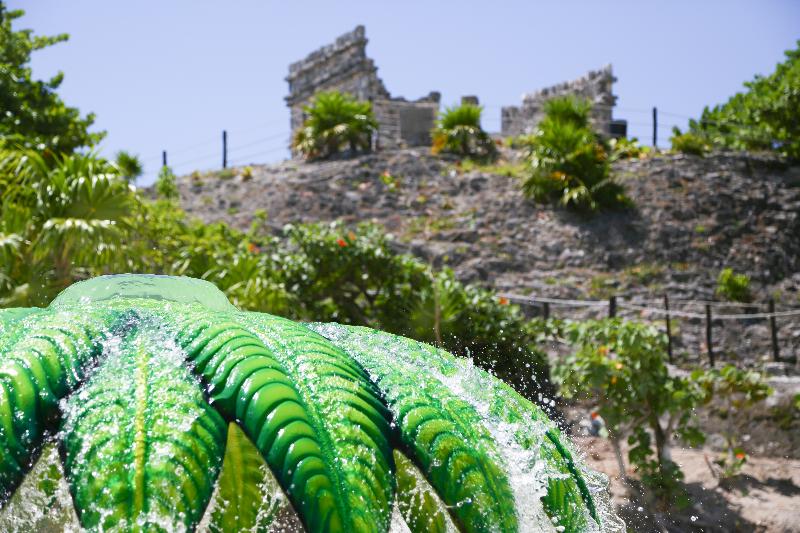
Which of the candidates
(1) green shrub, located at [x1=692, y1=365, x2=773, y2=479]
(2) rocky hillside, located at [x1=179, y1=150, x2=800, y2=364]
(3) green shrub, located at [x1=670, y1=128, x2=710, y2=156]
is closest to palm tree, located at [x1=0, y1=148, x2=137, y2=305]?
(1) green shrub, located at [x1=692, y1=365, x2=773, y2=479]

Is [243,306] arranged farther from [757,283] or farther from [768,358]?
[757,283]

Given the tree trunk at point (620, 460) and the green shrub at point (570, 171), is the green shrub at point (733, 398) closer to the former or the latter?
the tree trunk at point (620, 460)

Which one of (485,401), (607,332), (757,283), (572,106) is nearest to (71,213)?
(607,332)

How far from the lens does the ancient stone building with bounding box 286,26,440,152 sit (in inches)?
795

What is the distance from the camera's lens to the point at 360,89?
2200cm

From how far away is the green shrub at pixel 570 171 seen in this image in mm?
14289

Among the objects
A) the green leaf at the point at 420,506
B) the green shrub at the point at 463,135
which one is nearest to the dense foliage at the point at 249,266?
the green leaf at the point at 420,506

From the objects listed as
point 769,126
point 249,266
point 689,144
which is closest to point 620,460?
point 249,266

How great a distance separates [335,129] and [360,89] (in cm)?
512

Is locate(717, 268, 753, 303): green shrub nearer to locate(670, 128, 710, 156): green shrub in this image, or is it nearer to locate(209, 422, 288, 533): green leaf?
locate(670, 128, 710, 156): green shrub

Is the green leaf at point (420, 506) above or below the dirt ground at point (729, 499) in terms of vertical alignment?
above

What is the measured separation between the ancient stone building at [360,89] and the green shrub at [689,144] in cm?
613

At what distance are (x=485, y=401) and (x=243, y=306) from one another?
5902mm

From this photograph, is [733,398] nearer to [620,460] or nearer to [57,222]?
[620,460]
